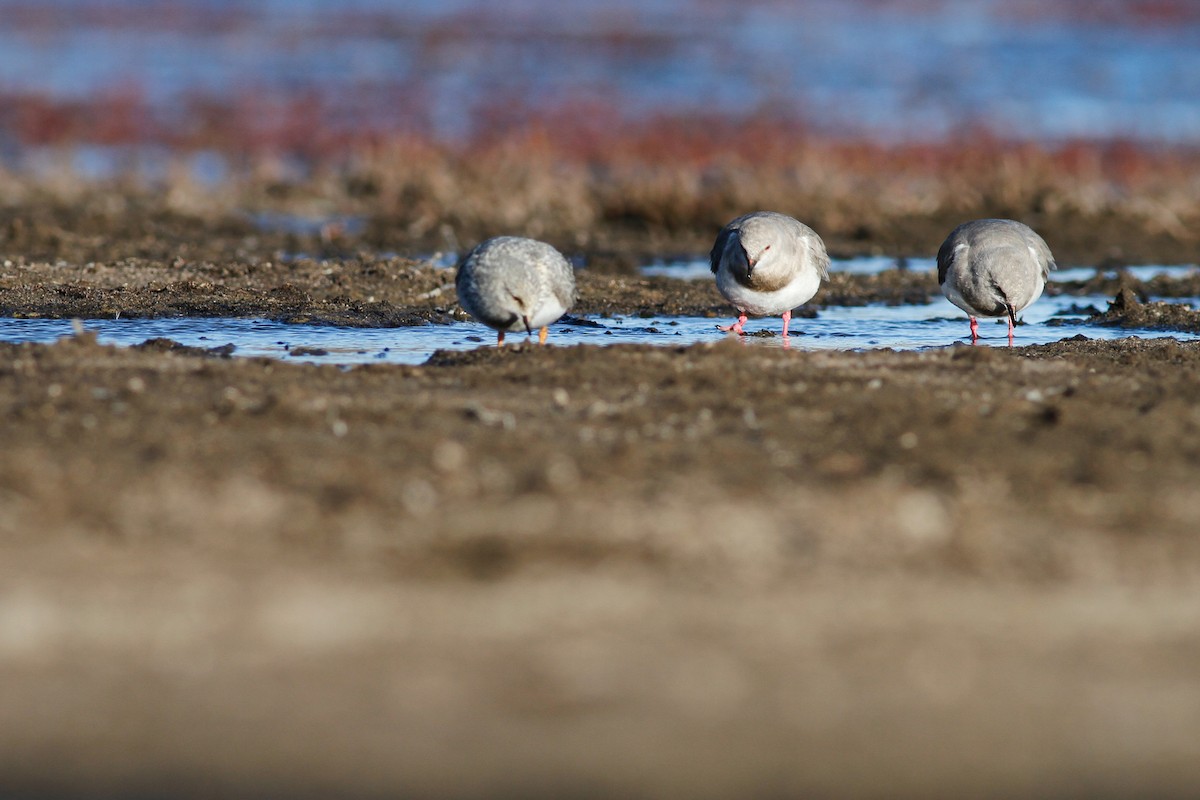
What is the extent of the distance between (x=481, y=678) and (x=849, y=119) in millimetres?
21395

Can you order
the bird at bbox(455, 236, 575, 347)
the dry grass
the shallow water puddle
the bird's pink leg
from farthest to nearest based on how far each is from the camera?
the dry grass < the bird's pink leg < the shallow water puddle < the bird at bbox(455, 236, 575, 347)


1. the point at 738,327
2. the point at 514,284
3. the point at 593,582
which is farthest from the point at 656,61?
the point at 593,582

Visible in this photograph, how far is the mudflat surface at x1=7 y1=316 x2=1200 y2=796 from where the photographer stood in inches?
169

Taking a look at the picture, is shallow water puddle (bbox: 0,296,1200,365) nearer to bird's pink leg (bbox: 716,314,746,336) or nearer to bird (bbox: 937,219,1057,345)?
bird's pink leg (bbox: 716,314,746,336)

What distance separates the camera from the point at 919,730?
4445 mm

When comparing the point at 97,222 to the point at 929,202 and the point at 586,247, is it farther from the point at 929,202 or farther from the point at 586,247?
the point at 929,202

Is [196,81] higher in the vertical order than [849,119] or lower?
higher

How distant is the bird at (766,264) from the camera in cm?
991

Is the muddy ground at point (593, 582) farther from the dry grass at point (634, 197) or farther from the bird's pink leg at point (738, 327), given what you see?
the dry grass at point (634, 197)

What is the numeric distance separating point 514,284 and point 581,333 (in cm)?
158

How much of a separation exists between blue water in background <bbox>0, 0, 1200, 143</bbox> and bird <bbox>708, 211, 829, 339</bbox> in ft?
43.8

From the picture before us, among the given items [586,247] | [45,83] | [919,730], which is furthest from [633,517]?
[45,83]

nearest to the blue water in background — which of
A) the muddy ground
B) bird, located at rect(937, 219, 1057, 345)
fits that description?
bird, located at rect(937, 219, 1057, 345)

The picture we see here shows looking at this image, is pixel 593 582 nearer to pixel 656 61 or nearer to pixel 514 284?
pixel 514 284
